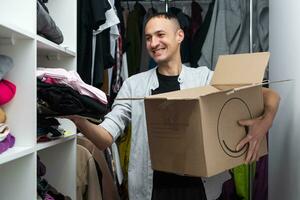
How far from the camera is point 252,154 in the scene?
1.21 m

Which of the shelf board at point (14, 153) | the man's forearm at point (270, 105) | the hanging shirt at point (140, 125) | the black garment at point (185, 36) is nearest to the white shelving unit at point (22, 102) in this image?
the shelf board at point (14, 153)

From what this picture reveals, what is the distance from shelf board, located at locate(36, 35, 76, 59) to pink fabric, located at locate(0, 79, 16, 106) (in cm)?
16

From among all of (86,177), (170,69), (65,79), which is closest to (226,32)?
(170,69)

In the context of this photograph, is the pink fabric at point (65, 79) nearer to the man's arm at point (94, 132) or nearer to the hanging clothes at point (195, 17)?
the man's arm at point (94, 132)

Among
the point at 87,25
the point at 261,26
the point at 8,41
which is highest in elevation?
the point at 261,26

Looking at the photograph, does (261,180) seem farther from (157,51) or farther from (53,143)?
(53,143)

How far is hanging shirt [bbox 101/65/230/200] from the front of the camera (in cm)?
144

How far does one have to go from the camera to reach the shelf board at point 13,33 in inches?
32.6

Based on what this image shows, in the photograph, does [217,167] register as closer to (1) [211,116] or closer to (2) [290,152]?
(1) [211,116]

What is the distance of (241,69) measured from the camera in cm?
121

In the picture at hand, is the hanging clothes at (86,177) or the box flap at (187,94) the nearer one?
the box flap at (187,94)

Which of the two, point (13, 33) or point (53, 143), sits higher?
point (13, 33)

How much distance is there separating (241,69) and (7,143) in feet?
2.55

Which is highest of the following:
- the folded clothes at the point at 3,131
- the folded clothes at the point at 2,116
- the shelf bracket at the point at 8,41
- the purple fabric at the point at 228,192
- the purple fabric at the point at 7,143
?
the shelf bracket at the point at 8,41
